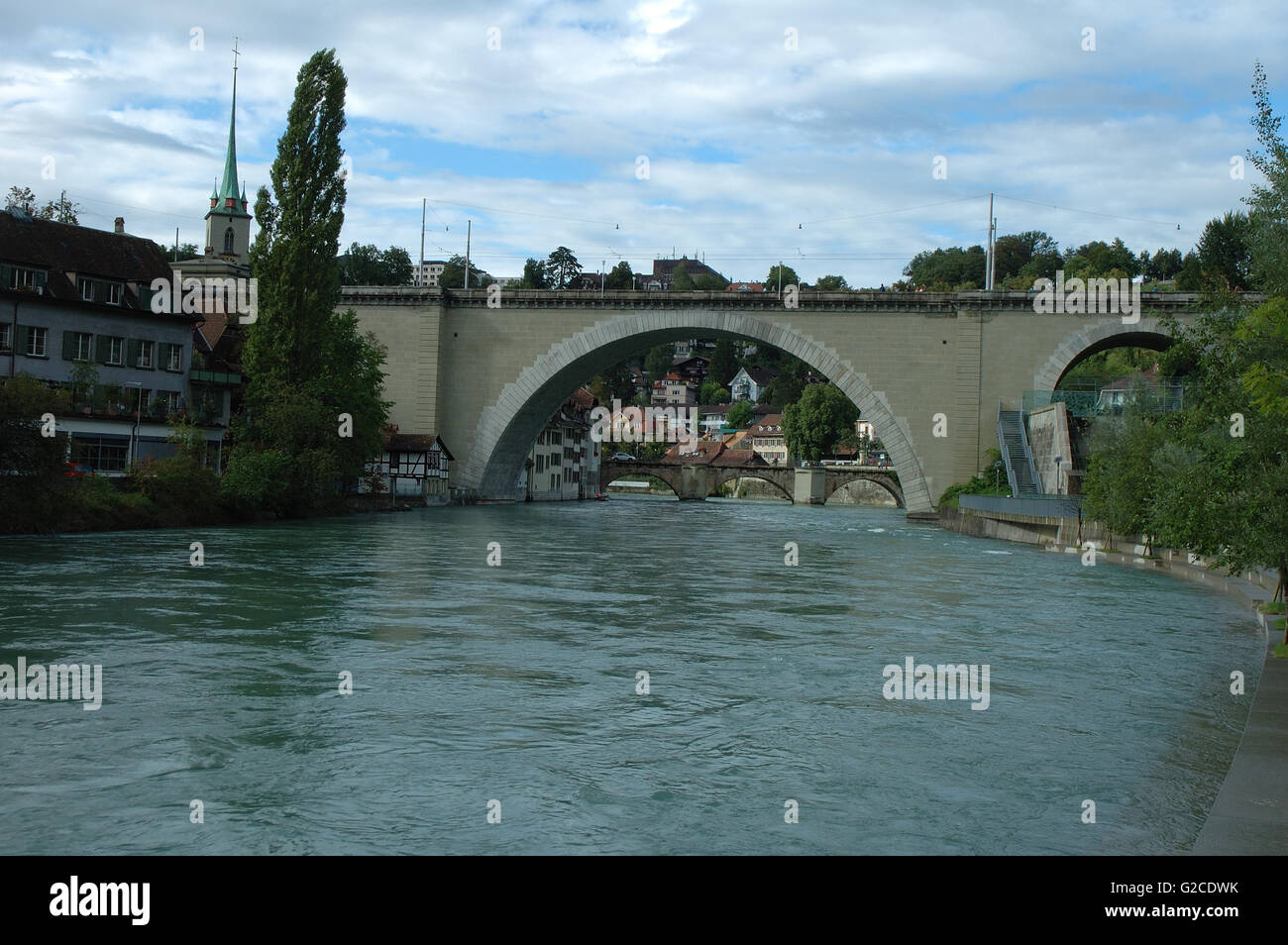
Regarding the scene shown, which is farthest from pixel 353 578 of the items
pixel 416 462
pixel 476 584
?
pixel 416 462

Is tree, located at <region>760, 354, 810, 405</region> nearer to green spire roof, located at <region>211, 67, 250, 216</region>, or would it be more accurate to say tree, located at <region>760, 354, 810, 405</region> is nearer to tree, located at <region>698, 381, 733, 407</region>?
tree, located at <region>698, 381, 733, 407</region>

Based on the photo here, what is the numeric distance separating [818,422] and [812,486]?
576 inches

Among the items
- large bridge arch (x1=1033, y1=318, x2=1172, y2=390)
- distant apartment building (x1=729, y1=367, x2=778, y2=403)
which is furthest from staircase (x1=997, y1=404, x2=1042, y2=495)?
distant apartment building (x1=729, y1=367, x2=778, y2=403)

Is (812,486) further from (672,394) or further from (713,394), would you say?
(713,394)

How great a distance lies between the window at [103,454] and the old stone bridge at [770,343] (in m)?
17.5

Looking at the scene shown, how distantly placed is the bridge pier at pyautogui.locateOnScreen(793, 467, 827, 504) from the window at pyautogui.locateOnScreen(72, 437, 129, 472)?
5883 centimetres

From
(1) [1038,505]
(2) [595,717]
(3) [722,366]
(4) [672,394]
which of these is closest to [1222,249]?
(1) [1038,505]

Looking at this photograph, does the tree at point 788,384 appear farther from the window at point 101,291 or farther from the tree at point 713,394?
the window at point 101,291

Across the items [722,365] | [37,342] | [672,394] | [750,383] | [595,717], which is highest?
[722,365]

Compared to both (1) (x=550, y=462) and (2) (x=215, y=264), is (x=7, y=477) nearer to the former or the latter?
(2) (x=215, y=264)

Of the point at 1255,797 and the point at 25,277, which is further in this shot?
the point at 25,277

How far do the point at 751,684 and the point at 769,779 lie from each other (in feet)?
11.4

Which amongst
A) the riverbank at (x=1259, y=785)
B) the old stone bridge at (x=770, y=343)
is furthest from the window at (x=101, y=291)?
the riverbank at (x=1259, y=785)

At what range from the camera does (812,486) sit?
293ft
